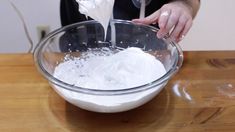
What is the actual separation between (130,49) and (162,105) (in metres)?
0.17

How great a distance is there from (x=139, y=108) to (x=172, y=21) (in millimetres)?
238

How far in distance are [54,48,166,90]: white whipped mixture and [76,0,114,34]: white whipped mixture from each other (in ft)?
0.28

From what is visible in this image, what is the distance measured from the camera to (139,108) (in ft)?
2.24

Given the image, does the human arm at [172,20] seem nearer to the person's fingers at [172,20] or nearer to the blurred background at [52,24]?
the person's fingers at [172,20]

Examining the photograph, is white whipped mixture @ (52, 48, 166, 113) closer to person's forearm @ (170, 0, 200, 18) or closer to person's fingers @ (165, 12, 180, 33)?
person's fingers @ (165, 12, 180, 33)

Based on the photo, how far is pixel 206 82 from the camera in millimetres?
752

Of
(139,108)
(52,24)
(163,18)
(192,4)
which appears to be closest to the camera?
(139,108)

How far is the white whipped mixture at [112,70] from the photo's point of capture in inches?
27.3

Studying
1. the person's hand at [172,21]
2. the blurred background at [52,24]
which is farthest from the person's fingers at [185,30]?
the blurred background at [52,24]

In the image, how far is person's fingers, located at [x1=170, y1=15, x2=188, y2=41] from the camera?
0.80 meters

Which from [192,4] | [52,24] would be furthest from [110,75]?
[52,24]

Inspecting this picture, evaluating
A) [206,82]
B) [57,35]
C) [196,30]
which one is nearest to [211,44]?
[196,30]

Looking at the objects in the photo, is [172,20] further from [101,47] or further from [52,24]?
[52,24]

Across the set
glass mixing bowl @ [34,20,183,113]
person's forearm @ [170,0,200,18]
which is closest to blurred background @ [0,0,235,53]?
person's forearm @ [170,0,200,18]
